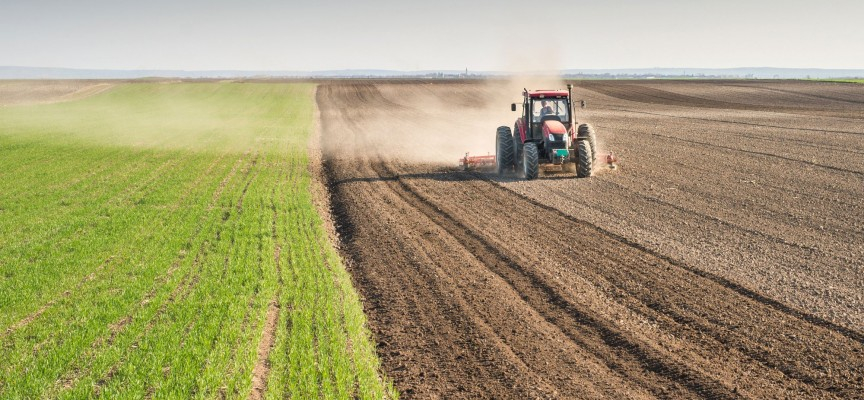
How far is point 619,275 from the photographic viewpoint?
10570 mm

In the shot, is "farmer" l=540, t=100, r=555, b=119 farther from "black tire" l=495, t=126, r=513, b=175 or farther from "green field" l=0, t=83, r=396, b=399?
"green field" l=0, t=83, r=396, b=399

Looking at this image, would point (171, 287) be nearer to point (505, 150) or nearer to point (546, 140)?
point (546, 140)

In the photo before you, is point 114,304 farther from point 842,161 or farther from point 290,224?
point 842,161

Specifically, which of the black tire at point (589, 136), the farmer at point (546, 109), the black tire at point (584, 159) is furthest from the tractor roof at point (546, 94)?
the black tire at point (584, 159)

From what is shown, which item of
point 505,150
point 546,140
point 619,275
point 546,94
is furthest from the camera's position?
point 505,150

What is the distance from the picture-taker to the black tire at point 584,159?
1903 centimetres

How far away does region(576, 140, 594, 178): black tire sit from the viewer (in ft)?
62.4

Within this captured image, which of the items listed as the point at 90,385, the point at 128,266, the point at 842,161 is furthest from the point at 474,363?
the point at 842,161

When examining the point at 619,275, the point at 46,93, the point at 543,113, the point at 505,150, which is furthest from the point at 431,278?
the point at 46,93

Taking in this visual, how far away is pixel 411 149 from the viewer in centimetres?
2864

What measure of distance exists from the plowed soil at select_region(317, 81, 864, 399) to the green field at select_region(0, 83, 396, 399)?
79 cm

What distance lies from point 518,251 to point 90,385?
7.36 meters

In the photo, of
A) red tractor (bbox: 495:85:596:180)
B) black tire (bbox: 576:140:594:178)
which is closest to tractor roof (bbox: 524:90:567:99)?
red tractor (bbox: 495:85:596:180)

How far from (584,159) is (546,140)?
1.19m
